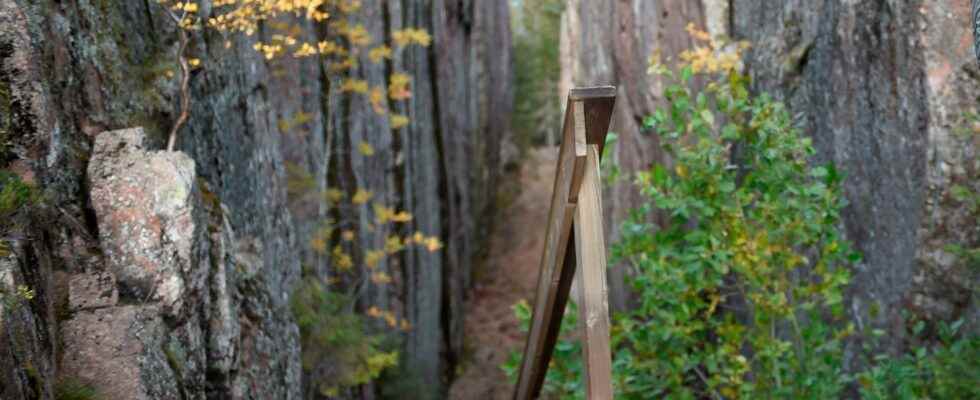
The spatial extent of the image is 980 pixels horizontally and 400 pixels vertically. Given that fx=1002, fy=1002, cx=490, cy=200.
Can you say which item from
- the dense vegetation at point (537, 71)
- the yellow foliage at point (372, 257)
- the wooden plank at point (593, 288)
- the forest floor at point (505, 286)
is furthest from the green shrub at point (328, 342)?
the dense vegetation at point (537, 71)

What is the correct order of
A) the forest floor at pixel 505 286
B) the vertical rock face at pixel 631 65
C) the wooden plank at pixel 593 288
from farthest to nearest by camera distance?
the forest floor at pixel 505 286
the vertical rock face at pixel 631 65
the wooden plank at pixel 593 288

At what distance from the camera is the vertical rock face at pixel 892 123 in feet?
22.3

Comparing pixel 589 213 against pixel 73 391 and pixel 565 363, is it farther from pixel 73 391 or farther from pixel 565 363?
pixel 565 363

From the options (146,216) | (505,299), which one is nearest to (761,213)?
(146,216)

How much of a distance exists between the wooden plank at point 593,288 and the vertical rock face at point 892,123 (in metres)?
3.27

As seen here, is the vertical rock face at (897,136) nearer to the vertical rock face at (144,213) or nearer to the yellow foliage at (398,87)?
the vertical rock face at (144,213)

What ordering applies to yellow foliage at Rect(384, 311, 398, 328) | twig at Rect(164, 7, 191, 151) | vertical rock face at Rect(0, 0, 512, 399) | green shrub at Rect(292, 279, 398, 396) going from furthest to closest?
yellow foliage at Rect(384, 311, 398, 328), green shrub at Rect(292, 279, 398, 396), twig at Rect(164, 7, 191, 151), vertical rock face at Rect(0, 0, 512, 399)

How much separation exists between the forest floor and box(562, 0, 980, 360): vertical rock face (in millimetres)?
5908

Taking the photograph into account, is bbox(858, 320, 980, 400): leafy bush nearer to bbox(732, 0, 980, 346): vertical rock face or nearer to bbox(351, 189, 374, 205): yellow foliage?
bbox(732, 0, 980, 346): vertical rock face

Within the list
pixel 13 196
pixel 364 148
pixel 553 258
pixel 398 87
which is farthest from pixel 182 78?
pixel 398 87

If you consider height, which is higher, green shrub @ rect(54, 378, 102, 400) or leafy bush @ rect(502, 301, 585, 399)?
green shrub @ rect(54, 378, 102, 400)

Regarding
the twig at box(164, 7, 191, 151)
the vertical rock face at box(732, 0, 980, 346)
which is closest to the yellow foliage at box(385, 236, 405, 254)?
the vertical rock face at box(732, 0, 980, 346)

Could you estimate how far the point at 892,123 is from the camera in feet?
24.7

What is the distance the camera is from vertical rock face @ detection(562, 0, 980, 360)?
6.79m
